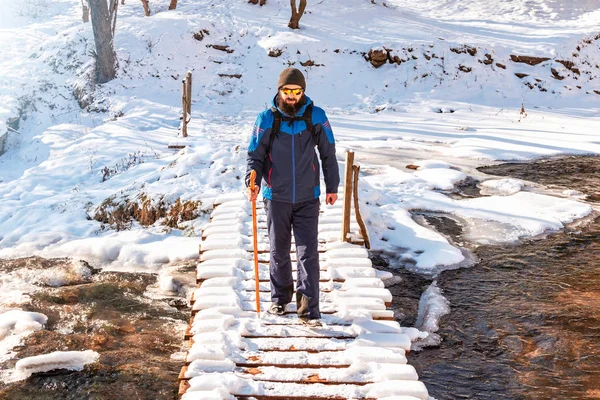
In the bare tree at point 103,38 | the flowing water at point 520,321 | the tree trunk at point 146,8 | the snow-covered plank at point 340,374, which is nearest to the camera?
the snow-covered plank at point 340,374

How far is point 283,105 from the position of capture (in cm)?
438

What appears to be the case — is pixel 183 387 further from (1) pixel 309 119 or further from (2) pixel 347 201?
(2) pixel 347 201

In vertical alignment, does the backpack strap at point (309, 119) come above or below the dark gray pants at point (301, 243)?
above

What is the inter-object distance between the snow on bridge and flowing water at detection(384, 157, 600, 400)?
0.57 metres

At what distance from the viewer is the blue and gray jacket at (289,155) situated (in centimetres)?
443

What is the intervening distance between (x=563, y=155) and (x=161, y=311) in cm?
991

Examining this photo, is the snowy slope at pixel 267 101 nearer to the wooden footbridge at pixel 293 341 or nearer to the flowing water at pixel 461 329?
the flowing water at pixel 461 329

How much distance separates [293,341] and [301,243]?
0.80 meters

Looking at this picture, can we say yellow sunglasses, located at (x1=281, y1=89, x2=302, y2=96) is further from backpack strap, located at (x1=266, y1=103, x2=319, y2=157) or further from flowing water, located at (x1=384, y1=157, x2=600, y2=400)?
flowing water, located at (x1=384, y1=157, x2=600, y2=400)

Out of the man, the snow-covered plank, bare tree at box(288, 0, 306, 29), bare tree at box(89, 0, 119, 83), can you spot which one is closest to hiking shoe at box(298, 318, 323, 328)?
the man

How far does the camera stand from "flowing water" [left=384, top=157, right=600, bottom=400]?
504 centimetres

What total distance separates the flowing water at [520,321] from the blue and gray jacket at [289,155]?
7.32ft

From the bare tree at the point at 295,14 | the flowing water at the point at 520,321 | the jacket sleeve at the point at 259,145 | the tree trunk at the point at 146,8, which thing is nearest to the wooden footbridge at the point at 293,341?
the flowing water at the point at 520,321

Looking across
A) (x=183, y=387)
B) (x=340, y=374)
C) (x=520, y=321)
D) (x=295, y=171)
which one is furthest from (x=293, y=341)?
(x=520, y=321)
